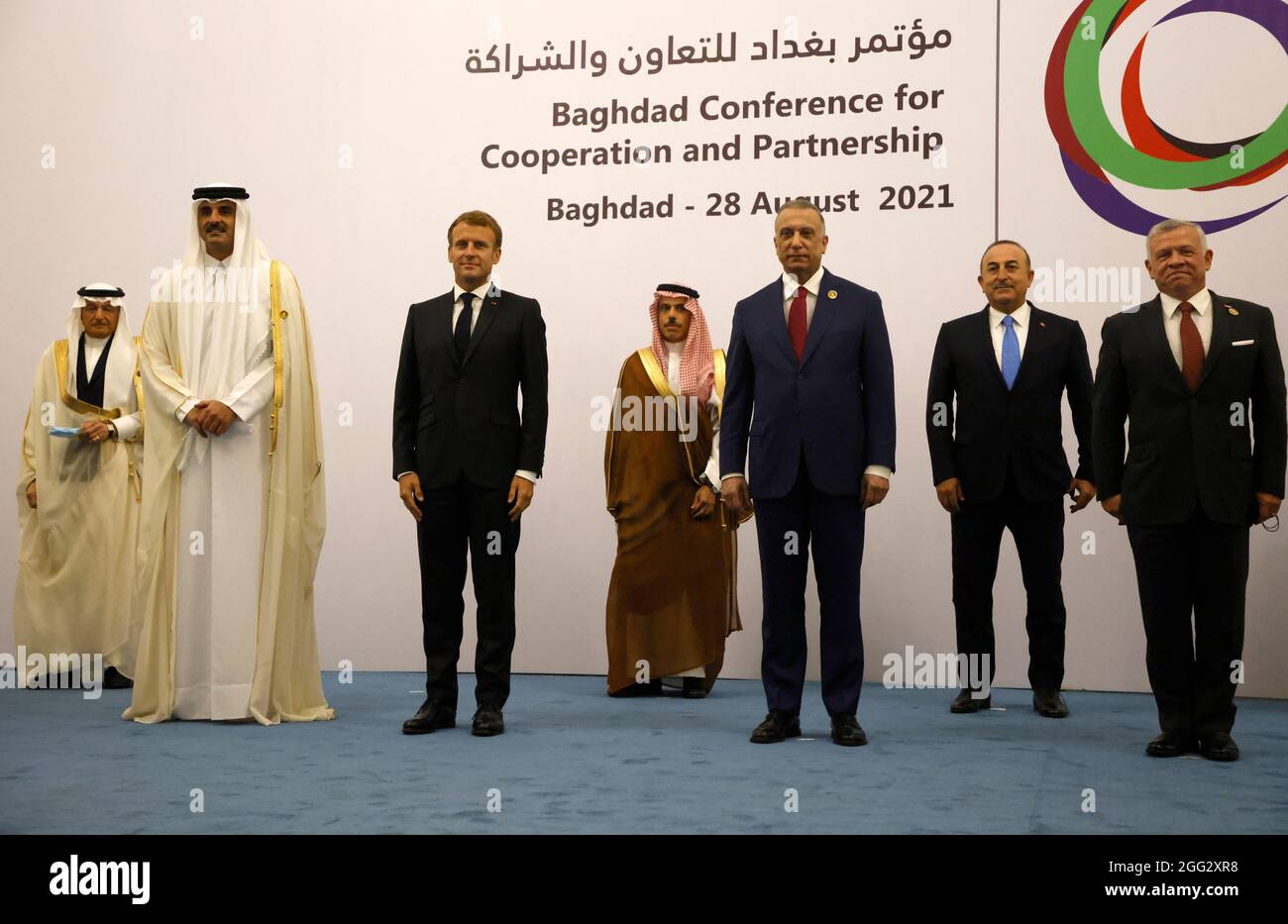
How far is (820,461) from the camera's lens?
164 inches

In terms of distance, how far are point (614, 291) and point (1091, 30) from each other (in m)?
2.48

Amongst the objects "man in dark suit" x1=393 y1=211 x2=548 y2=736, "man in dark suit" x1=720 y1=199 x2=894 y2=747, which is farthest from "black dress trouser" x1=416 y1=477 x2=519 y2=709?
"man in dark suit" x1=720 y1=199 x2=894 y2=747

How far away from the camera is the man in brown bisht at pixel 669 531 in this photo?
226 inches

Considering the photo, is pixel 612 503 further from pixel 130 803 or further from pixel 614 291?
pixel 130 803

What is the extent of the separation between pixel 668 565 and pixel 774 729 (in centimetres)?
156

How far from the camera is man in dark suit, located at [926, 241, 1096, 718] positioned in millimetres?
5086

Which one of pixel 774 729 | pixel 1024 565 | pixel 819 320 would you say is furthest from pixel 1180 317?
pixel 774 729

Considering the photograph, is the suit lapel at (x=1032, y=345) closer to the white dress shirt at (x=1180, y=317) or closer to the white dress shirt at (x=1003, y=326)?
the white dress shirt at (x=1003, y=326)

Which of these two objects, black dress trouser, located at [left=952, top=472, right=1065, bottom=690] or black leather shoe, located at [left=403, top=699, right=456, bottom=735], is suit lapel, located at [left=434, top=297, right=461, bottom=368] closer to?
black leather shoe, located at [left=403, top=699, right=456, bottom=735]

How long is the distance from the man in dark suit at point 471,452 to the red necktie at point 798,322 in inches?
34.0

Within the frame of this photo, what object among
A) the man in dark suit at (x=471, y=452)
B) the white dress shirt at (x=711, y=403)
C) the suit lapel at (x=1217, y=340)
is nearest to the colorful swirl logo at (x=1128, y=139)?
the white dress shirt at (x=711, y=403)

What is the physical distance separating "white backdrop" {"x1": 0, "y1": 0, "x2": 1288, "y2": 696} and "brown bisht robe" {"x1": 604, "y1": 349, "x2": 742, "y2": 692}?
2.31 ft

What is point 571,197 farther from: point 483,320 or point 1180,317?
point 1180,317

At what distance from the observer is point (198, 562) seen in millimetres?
4914
